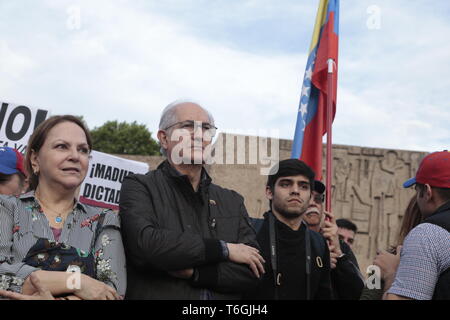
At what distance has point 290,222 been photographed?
3.21 metres

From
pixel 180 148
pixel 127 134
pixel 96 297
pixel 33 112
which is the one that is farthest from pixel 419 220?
pixel 127 134

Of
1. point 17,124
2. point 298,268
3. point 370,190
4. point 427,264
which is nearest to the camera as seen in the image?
point 427,264

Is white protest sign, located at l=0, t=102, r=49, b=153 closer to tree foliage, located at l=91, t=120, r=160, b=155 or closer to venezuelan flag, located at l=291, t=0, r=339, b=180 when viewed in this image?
venezuelan flag, located at l=291, t=0, r=339, b=180

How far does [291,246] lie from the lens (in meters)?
3.13

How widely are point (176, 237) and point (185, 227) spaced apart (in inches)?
6.2

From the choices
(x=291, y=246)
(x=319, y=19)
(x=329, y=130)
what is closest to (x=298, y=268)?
(x=291, y=246)

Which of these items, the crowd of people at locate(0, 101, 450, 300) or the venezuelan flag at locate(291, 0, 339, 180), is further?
the venezuelan flag at locate(291, 0, 339, 180)

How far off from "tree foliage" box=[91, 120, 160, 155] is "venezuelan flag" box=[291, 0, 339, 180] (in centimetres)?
2146

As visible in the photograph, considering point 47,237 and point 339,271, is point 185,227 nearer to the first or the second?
point 47,237

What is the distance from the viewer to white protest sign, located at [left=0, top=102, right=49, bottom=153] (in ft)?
16.8

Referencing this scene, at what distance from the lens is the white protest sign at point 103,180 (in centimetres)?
596

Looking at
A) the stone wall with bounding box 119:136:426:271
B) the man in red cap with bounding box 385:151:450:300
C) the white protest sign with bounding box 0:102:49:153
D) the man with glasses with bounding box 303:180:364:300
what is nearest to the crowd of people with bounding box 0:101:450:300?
the man in red cap with bounding box 385:151:450:300
